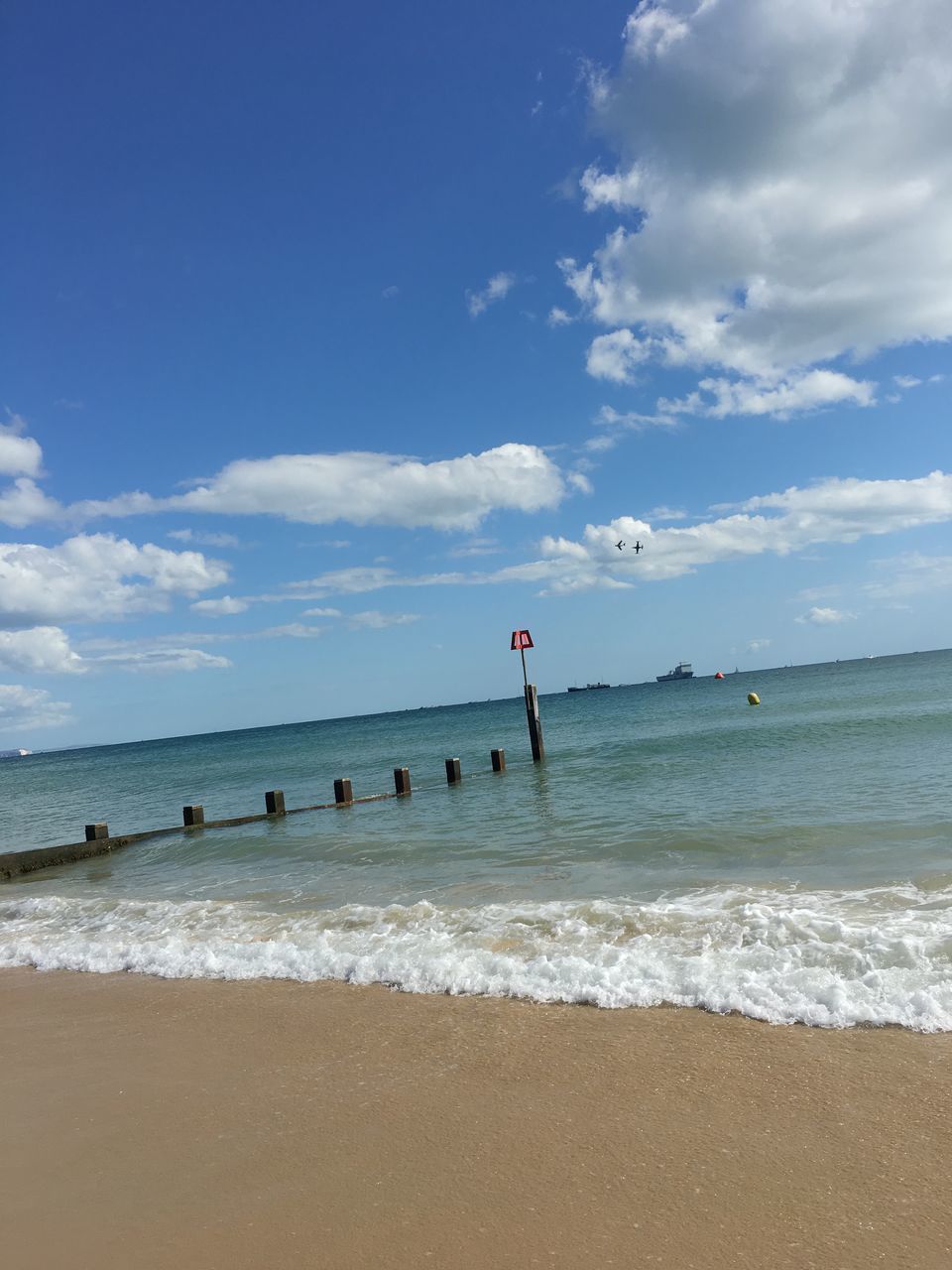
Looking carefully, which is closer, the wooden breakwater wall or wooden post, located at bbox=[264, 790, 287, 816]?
the wooden breakwater wall

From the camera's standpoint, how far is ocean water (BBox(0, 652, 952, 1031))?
6152mm

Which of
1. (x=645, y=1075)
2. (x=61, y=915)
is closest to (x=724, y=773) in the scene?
(x=61, y=915)

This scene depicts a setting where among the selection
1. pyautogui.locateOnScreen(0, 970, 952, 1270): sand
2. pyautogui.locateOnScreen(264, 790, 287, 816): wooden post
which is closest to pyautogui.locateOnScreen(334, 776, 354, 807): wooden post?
pyautogui.locateOnScreen(264, 790, 287, 816): wooden post

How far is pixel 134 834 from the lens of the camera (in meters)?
19.1

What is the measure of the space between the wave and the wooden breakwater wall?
262 inches

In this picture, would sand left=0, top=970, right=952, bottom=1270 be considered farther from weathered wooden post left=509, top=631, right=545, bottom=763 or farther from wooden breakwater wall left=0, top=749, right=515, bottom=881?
weathered wooden post left=509, top=631, right=545, bottom=763

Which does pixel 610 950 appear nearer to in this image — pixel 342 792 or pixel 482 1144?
pixel 482 1144

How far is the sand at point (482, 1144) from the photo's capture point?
329 centimetres

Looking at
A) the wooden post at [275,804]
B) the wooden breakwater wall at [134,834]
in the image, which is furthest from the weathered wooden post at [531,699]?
the wooden post at [275,804]

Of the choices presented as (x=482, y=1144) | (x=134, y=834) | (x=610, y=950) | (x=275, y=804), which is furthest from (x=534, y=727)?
(x=482, y=1144)

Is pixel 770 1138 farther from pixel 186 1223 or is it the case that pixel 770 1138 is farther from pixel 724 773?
pixel 724 773

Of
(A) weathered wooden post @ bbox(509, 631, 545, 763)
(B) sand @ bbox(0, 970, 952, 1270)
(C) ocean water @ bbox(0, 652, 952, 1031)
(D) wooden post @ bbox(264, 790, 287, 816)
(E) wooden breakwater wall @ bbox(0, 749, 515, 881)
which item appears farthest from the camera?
(A) weathered wooden post @ bbox(509, 631, 545, 763)

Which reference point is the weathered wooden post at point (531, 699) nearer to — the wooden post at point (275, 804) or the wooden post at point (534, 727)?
the wooden post at point (534, 727)

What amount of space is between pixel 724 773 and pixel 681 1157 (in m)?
17.4
